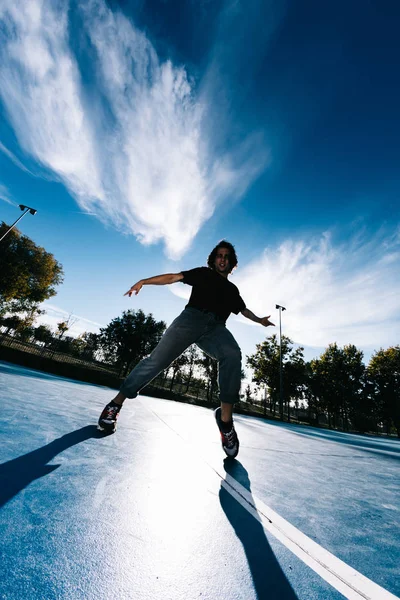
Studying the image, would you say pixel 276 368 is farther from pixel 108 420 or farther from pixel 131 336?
pixel 108 420

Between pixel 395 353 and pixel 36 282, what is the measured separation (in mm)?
43904

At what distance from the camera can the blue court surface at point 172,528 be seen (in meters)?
0.67

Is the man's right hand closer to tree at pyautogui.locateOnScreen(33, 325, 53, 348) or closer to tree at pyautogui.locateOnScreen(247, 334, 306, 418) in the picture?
tree at pyautogui.locateOnScreen(247, 334, 306, 418)

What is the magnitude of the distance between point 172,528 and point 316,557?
53 cm

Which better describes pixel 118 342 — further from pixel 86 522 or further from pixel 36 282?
pixel 86 522

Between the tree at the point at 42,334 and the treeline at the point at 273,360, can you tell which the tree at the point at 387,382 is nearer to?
the treeline at the point at 273,360

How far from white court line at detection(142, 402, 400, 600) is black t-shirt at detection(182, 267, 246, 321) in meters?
1.73

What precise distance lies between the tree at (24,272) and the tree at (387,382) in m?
41.3

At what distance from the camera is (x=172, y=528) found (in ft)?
3.16

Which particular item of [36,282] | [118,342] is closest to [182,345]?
[36,282]

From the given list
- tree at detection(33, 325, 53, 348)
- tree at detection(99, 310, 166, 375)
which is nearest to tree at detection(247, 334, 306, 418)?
tree at detection(99, 310, 166, 375)

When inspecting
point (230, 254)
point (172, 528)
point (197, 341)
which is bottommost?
point (172, 528)

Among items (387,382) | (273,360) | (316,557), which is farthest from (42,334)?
(316,557)

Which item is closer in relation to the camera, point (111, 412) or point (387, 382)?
point (111, 412)
